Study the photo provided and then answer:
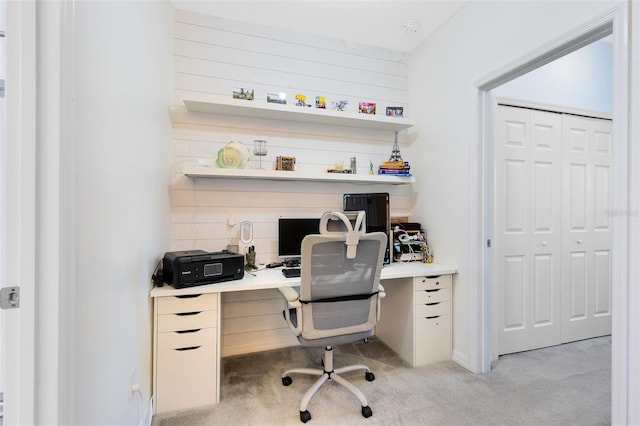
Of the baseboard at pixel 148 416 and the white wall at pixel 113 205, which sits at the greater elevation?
the white wall at pixel 113 205

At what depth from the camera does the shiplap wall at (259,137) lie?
2422 millimetres

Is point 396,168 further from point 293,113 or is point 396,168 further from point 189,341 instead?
point 189,341

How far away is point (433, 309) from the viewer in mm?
2359

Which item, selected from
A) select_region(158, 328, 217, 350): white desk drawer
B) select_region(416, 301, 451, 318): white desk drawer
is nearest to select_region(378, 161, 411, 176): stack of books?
select_region(416, 301, 451, 318): white desk drawer

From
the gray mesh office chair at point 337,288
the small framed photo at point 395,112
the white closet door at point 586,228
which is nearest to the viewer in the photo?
the gray mesh office chair at point 337,288

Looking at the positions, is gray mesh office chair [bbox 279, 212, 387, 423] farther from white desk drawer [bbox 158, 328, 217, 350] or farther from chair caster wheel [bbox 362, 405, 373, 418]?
white desk drawer [bbox 158, 328, 217, 350]

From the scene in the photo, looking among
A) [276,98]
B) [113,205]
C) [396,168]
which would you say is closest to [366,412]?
[113,205]

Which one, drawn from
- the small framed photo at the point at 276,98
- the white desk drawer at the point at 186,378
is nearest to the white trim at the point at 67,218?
the white desk drawer at the point at 186,378

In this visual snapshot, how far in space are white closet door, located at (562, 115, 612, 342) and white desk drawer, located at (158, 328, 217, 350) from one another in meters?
3.07

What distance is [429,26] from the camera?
8.61 ft

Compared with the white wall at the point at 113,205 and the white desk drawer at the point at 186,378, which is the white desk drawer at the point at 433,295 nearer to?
the white desk drawer at the point at 186,378

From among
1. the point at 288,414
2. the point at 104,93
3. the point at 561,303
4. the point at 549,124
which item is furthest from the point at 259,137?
the point at 561,303

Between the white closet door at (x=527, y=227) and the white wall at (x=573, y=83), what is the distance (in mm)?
175

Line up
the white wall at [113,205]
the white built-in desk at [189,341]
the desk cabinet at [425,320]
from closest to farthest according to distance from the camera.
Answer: the white wall at [113,205] → the white built-in desk at [189,341] → the desk cabinet at [425,320]
